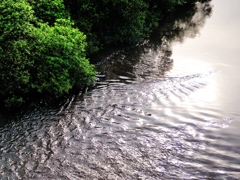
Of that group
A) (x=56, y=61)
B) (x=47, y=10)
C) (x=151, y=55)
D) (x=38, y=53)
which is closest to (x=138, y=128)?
(x=56, y=61)

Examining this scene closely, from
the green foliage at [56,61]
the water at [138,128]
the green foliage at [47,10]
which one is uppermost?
→ the green foliage at [47,10]

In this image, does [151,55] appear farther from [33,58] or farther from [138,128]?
[33,58]

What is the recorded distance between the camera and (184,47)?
3406cm

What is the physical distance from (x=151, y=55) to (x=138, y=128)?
1424 cm

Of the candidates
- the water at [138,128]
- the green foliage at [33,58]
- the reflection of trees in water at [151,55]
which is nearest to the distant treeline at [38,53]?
the green foliage at [33,58]

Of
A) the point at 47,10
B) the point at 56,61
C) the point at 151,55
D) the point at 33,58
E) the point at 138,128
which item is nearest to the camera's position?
the point at 138,128

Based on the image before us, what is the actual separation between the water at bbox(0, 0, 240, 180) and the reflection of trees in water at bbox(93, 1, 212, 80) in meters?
0.19

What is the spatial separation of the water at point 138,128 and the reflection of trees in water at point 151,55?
0.19 m

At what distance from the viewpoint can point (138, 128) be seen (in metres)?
18.5

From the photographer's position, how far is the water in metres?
15.2

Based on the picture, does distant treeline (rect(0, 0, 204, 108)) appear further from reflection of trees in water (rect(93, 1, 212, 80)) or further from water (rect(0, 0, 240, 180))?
reflection of trees in water (rect(93, 1, 212, 80))

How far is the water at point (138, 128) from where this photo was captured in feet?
49.7

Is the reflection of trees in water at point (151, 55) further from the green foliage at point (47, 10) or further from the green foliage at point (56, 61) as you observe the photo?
the green foliage at point (47, 10)

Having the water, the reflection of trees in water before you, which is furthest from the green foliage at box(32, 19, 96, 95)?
the reflection of trees in water
